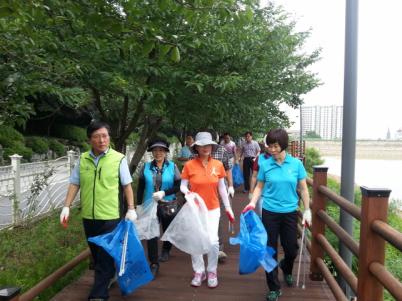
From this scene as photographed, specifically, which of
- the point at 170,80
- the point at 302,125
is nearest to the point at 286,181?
the point at 170,80

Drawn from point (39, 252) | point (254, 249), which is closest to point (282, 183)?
point (254, 249)

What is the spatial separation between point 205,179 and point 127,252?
109 cm

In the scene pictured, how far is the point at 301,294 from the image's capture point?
409cm

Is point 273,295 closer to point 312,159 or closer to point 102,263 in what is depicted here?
point 102,263

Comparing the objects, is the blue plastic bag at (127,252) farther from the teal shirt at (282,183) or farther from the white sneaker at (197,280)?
the teal shirt at (282,183)

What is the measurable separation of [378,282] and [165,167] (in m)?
2.55

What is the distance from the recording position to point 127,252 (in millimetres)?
3629

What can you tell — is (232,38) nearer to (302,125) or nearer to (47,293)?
(47,293)

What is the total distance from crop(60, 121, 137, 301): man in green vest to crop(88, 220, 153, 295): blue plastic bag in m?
0.12

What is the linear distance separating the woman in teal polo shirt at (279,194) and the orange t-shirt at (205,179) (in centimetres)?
47

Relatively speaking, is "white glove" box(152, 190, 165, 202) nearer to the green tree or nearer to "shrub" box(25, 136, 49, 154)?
the green tree

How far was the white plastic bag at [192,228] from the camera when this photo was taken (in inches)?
161

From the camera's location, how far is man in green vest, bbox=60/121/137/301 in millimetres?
3640

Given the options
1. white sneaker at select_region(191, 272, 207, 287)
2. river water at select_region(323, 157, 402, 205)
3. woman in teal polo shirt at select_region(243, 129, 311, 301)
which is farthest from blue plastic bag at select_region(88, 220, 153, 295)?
river water at select_region(323, 157, 402, 205)
